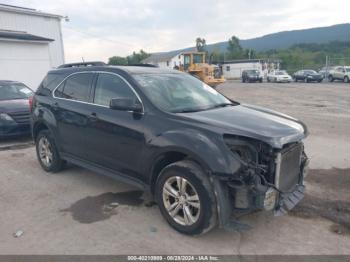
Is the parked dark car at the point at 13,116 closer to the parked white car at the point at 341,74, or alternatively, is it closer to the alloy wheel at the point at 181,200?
the alloy wheel at the point at 181,200

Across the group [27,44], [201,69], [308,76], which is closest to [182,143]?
[27,44]

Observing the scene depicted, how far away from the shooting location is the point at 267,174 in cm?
352

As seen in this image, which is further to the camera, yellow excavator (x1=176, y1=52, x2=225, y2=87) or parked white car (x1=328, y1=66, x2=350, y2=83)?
parked white car (x1=328, y1=66, x2=350, y2=83)

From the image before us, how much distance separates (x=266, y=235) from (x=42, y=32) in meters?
22.7

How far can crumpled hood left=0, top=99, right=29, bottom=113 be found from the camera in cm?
829

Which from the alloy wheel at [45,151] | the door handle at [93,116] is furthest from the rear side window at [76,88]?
the alloy wheel at [45,151]

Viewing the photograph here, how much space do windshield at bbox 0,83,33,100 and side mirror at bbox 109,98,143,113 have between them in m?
6.26

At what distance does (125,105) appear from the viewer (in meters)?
4.06

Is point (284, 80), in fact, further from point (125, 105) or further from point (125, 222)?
point (125, 222)

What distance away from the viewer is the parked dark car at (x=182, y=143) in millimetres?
3408

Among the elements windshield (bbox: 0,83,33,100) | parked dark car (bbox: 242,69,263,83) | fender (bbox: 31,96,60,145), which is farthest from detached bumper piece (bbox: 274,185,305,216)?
parked dark car (bbox: 242,69,263,83)

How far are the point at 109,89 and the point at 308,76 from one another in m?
36.4

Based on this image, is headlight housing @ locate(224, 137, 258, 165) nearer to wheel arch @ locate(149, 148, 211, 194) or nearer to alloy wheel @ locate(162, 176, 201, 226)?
wheel arch @ locate(149, 148, 211, 194)

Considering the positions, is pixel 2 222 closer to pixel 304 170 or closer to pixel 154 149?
pixel 154 149
